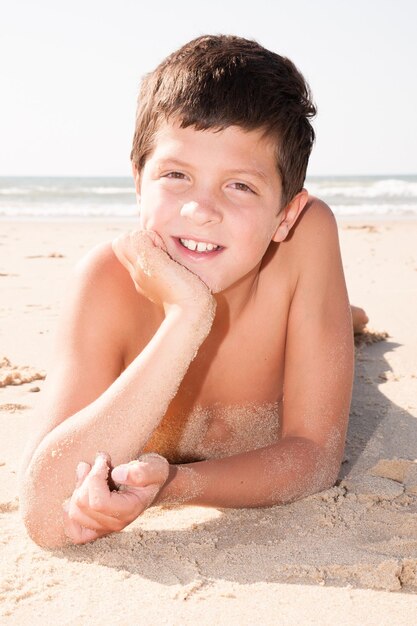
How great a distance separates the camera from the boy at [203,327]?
198 centimetres

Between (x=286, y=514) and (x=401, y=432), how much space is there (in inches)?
41.5

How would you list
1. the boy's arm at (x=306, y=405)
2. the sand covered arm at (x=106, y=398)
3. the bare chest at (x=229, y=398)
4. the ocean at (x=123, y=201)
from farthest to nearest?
the ocean at (x=123, y=201) → the bare chest at (x=229, y=398) → the boy's arm at (x=306, y=405) → the sand covered arm at (x=106, y=398)

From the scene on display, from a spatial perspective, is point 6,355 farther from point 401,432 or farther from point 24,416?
point 401,432

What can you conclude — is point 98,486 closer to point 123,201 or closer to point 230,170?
point 230,170

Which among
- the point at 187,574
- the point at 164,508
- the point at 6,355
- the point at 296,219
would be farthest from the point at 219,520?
the point at 6,355

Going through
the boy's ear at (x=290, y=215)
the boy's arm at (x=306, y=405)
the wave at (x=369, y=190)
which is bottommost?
the wave at (x=369, y=190)

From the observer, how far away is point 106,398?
1997 millimetres

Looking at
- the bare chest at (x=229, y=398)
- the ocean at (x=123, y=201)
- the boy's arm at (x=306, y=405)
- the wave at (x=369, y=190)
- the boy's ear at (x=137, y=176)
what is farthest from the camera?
the wave at (x=369, y=190)

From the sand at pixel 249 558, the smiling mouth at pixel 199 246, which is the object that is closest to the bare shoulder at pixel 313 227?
the smiling mouth at pixel 199 246

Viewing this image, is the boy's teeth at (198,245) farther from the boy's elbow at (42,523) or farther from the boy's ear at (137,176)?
the boy's elbow at (42,523)

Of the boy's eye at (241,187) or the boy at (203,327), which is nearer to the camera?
the boy at (203,327)

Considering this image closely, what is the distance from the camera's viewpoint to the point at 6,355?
411cm

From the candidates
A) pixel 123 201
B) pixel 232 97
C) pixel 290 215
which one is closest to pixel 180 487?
pixel 290 215

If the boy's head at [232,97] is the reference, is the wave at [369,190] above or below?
below
